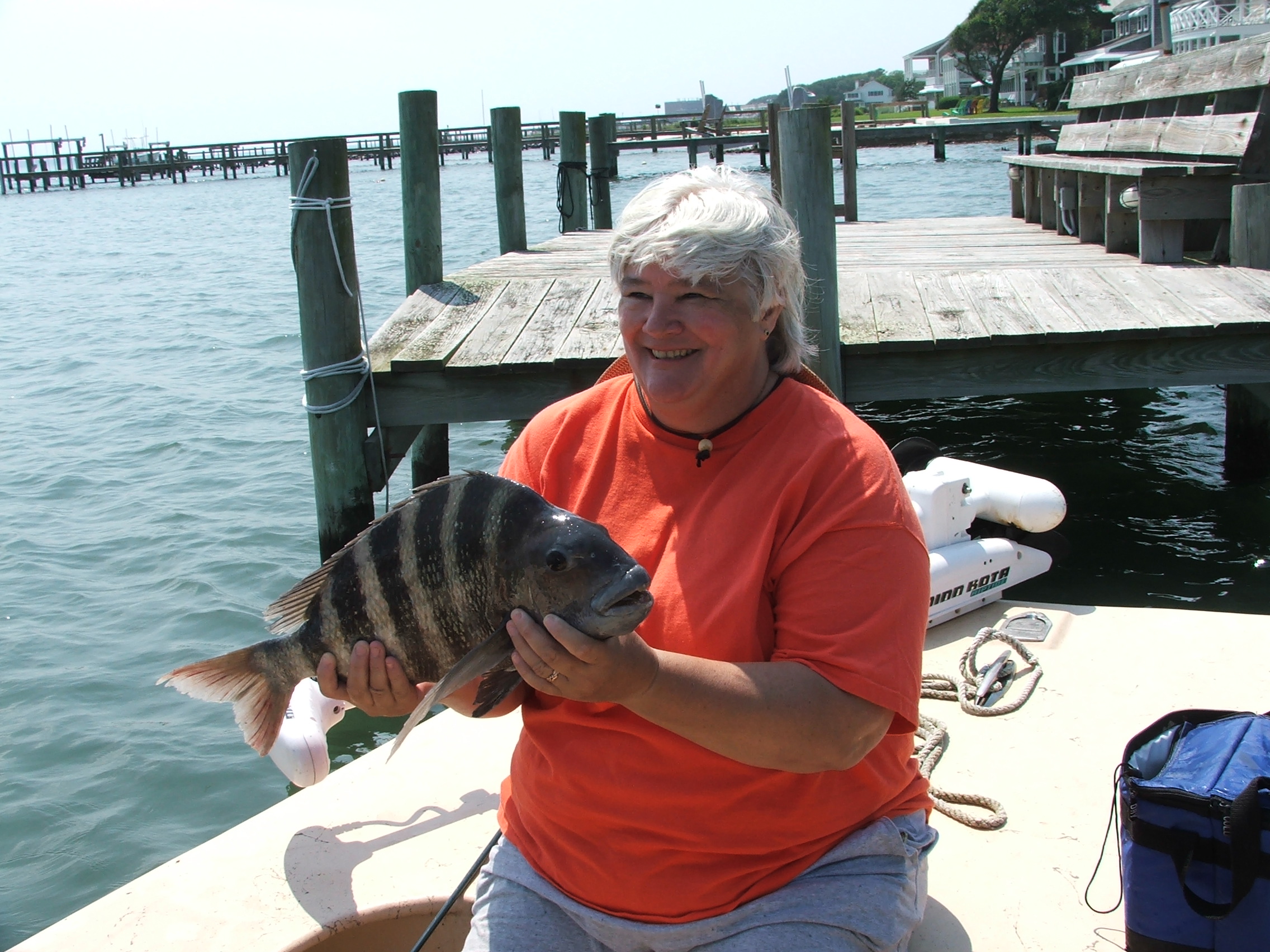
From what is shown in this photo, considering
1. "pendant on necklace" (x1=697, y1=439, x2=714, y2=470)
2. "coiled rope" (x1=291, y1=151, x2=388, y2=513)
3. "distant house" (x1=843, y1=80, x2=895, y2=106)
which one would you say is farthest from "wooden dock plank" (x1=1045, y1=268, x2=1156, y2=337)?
"distant house" (x1=843, y1=80, x2=895, y2=106)

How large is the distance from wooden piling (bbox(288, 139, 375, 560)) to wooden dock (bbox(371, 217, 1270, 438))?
255mm

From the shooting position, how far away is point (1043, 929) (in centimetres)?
243

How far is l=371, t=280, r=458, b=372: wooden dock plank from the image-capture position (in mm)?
6160

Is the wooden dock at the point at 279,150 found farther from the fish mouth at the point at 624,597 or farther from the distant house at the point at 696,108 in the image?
the fish mouth at the point at 624,597

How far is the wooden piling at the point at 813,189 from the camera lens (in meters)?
5.07

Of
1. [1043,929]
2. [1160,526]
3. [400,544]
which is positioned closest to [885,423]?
[1160,526]

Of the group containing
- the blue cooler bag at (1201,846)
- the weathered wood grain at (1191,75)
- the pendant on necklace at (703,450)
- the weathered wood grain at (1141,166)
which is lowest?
the blue cooler bag at (1201,846)

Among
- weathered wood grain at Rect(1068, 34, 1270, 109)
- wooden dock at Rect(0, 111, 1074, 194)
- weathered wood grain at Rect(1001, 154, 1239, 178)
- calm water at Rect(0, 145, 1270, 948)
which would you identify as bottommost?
calm water at Rect(0, 145, 1270, 948)

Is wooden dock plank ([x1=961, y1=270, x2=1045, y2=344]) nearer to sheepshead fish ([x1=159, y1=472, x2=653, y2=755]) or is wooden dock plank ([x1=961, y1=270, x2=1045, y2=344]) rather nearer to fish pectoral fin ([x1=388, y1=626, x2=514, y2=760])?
sheepshead fish ([x1=159, y1=472, x2=653, y2=755])

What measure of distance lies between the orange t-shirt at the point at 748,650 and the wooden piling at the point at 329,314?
13.2 feet

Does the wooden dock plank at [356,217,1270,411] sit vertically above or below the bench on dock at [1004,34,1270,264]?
below

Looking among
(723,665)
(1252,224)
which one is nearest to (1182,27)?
(1252,224)

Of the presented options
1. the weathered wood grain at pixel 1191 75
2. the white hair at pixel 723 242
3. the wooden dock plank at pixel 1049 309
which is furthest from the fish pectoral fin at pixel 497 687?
the weathered wood grain at pixel 1191 75

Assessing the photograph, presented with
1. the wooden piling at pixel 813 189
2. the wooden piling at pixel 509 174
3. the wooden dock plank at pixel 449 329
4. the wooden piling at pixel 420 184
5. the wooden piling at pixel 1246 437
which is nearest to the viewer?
the wooden piling at pixel 813 189
